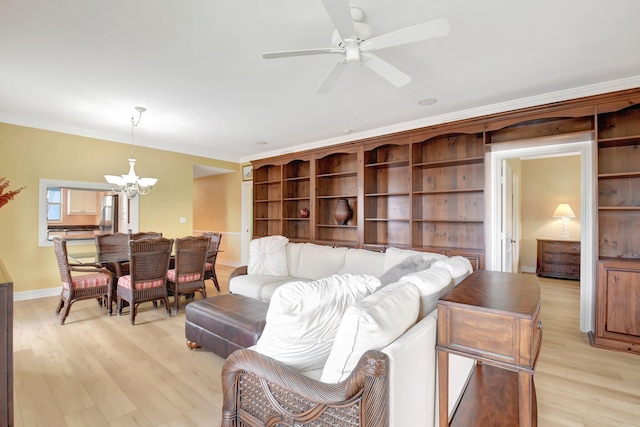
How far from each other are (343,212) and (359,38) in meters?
3.14

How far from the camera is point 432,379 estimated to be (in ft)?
4.79

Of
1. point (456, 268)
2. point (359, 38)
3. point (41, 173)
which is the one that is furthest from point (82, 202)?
point (456, 268)

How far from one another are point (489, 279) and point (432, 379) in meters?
0.79

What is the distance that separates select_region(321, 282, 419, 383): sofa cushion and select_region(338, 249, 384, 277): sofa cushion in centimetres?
200

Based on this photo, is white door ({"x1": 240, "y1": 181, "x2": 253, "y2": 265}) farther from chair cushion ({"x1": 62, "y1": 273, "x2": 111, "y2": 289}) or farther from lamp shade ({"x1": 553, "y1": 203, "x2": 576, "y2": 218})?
lamp shade ({"x1": 553, "y1": 203, "x2": 576, "y2": 218})

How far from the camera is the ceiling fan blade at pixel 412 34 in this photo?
1627mm

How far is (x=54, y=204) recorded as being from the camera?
4.68m

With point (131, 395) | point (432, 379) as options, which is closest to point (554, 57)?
point (432, 379)

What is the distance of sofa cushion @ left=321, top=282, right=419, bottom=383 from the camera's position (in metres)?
1.11

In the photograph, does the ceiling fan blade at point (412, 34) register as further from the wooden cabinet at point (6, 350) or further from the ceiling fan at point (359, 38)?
the wooden cabinet at point (6, 350)

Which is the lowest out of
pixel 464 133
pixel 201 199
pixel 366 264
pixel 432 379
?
pixel 432 379

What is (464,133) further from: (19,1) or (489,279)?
(19,1)

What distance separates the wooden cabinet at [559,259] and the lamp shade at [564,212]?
506 mm

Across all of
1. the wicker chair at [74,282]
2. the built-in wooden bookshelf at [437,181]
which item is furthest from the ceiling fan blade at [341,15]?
the wicker chair at [74,282]
